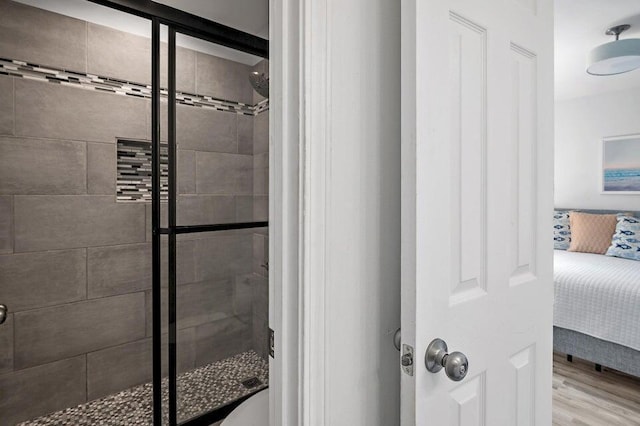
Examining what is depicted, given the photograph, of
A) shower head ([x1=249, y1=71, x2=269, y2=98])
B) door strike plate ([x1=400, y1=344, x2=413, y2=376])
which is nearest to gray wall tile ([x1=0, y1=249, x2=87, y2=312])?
shower head ([x1=249, y1=71, x2=269, y2=98])

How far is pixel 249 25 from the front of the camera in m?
1.76

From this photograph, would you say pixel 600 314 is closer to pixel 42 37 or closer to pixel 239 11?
pixel 239 11

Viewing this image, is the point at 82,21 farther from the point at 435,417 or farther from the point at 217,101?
the point at 435,417

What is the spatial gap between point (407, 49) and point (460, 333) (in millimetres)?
616

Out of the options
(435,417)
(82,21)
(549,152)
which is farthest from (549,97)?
(82,21)

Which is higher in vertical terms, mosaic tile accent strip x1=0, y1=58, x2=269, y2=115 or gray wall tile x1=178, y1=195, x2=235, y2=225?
mosaic tile accent strip x1=0, y1=58, x2=269, y2=115

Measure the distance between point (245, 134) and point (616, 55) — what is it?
2.56 metres

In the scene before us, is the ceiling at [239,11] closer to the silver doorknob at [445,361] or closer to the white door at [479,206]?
the white door at [479,206]

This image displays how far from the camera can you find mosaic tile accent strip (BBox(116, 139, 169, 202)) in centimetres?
219

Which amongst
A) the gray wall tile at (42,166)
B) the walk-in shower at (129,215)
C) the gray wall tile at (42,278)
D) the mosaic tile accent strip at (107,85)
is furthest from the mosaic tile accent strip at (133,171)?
the gray wall tile at (42,278)

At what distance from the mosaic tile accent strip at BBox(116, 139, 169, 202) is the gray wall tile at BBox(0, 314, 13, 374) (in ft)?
2.70

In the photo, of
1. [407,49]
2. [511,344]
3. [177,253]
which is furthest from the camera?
[177,253]

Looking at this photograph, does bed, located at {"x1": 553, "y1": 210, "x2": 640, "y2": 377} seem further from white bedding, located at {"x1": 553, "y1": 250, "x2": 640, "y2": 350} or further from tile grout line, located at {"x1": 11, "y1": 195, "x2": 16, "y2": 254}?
tile grout line, located at {"x1": 11, "y1": 195, "x2": 16, "y2": 254}

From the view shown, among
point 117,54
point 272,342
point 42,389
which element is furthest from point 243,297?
point 117,54
